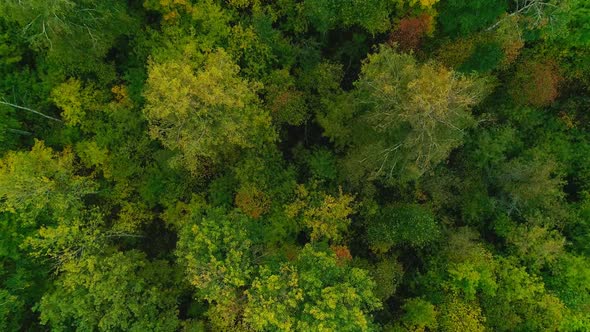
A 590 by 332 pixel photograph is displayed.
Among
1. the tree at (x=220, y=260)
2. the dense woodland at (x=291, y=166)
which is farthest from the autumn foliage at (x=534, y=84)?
the tree at (x=220, y=260)

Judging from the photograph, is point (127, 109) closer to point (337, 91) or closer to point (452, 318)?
point (337, 91)

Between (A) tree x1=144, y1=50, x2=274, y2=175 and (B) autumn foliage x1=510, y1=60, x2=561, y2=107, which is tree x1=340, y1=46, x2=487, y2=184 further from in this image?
(A) tree x1=144, y1=50, x2=274, y2=175

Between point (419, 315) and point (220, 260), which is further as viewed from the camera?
point (419, 315)

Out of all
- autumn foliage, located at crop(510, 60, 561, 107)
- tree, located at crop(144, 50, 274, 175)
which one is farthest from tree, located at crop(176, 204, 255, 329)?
autumn foliage, located at crop(510, 60, 561, 107)

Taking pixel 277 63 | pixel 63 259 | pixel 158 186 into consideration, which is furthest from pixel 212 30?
pixel 63 259

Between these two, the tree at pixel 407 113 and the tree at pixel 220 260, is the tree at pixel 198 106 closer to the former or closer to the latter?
the tree at pixel 220 260

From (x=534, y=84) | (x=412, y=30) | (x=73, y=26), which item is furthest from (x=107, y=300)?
(x=534, y=84)

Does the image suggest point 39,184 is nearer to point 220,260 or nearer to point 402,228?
point 220,260

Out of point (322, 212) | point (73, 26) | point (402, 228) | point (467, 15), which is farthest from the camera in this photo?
point (322, 212)
